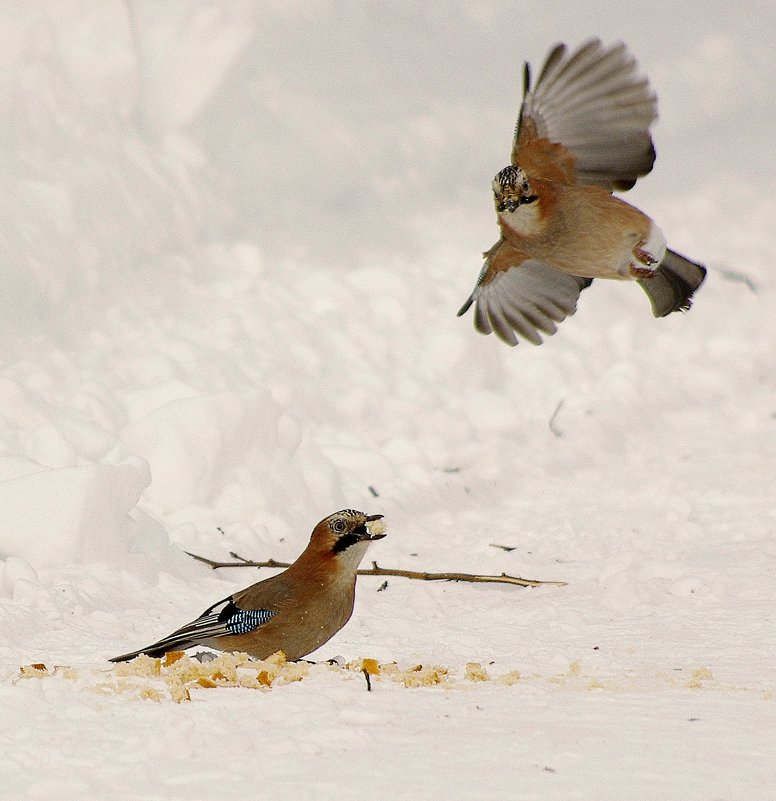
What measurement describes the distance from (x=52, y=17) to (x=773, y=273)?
6001 millimetres

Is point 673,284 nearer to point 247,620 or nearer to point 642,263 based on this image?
point 642,263

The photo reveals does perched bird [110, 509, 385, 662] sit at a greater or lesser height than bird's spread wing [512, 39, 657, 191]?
lesser

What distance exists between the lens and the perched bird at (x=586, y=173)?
3340 mm

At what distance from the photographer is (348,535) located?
3.76 meters

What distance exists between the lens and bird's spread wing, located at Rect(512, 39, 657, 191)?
3336 millimetres

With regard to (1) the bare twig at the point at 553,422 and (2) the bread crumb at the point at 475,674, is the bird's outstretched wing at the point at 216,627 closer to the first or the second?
(2) the bread crumb at the point at 475,674

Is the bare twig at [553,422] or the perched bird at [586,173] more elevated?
the bare twig at [553,422]

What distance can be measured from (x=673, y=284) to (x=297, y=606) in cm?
149

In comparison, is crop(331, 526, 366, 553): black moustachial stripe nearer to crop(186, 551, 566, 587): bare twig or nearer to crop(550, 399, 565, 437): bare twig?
crop(186, 551, 566, 587): bare twig

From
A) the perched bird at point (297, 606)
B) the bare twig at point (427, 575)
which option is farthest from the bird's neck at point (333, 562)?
the bare twig at point (427, 575)

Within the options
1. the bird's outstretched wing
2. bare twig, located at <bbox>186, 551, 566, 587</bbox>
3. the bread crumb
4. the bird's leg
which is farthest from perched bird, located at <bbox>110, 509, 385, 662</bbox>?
bare twig, located at <bbox>186, 551, 566, 587</bbox>

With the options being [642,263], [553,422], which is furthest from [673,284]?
[553,422]

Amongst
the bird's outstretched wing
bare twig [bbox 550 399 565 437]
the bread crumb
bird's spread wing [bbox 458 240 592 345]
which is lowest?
the bread crumb

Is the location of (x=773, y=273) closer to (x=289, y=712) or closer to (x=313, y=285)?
(x=313, y=285)
